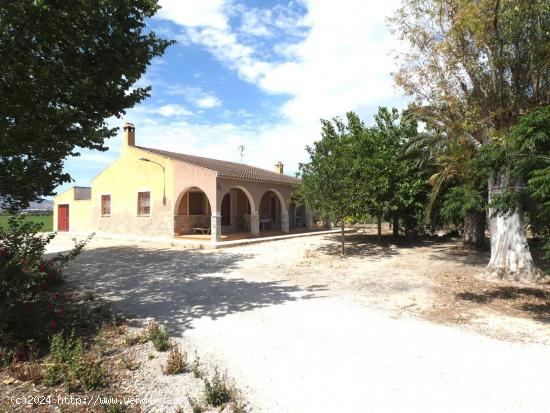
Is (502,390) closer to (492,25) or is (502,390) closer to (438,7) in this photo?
(492,25)

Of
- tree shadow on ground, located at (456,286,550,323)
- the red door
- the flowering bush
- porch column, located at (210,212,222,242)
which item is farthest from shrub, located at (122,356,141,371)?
the red door

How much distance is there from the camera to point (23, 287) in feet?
16.5

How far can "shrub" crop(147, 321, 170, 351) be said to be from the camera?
5.07 meters

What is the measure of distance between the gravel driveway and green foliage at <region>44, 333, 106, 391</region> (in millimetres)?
1370

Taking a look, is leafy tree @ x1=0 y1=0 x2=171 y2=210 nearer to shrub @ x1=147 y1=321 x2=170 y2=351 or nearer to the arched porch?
shrub @ x1=147 y1=321 x2=170 y2=351

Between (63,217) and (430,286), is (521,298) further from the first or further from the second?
(63,217)

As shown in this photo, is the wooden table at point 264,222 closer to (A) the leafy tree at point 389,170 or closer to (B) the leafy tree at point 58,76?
(A) the leafy tree at point 389,170

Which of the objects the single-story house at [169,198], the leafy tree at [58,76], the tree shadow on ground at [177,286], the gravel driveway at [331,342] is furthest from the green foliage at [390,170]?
the leafy tree at [58,76]

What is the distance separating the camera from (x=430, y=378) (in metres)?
4.20

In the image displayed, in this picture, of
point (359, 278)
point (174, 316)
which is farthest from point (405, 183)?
point (174, 316)

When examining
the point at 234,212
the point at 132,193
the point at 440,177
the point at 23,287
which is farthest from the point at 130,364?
the point at 234,212

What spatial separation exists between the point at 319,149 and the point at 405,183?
13.6ft

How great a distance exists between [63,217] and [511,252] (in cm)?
2800

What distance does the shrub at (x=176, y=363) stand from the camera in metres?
4.41
